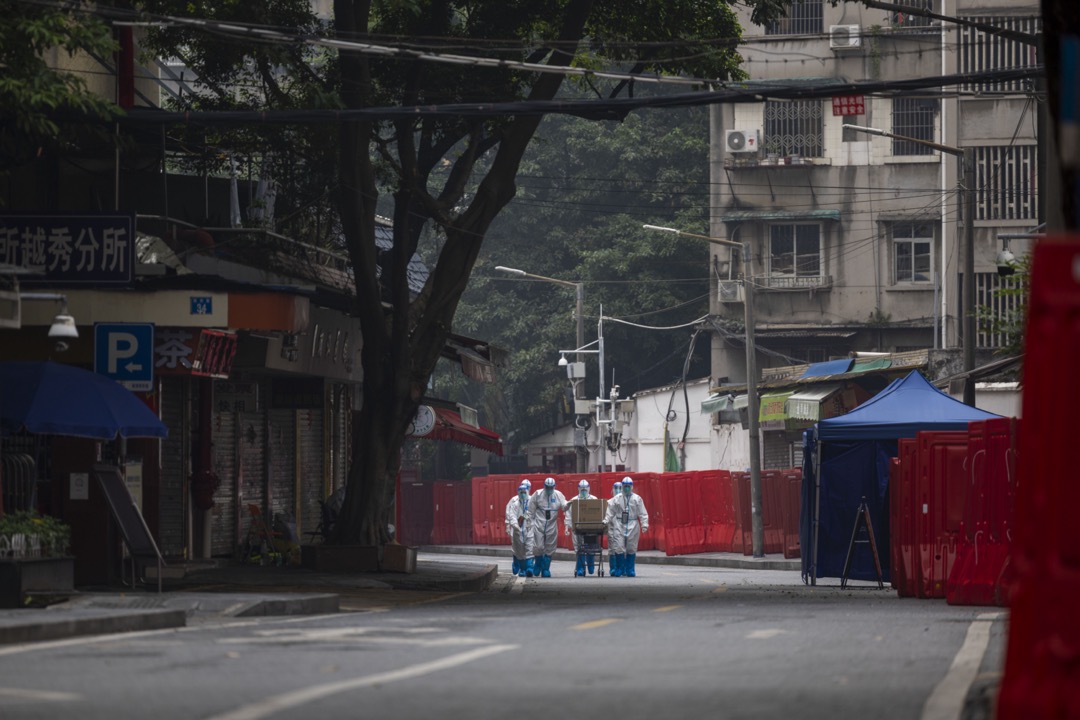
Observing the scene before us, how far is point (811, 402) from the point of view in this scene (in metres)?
41.9

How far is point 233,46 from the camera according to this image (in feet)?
82.2

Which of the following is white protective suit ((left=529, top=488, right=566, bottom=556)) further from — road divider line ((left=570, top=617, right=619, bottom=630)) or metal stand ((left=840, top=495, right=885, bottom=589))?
road divider line ((left=570, top=617, right=619, bottom=630))

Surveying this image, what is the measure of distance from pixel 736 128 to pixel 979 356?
9.70m

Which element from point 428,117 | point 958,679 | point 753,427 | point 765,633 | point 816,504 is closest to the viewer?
point 958,679

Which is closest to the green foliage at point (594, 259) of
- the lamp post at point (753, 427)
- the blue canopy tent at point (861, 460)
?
the lamp post at point (753, 427)

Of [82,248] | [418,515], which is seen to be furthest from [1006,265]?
[418,515]

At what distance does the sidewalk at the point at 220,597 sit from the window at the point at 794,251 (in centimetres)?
2445

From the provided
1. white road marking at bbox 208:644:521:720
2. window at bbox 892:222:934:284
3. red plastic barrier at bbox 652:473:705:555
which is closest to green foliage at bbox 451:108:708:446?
window at bbox 892:222:934:284

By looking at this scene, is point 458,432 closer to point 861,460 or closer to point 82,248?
point 861,460

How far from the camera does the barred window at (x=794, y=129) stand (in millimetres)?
52625

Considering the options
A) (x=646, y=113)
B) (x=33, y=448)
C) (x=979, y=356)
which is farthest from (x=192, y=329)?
(x=646, y=113)

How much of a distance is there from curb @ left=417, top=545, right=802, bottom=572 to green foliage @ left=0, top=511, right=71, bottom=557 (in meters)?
20.6

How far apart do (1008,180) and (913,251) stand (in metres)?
4.74

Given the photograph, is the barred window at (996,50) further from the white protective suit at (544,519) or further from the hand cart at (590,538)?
the hand cart at (590,538)
